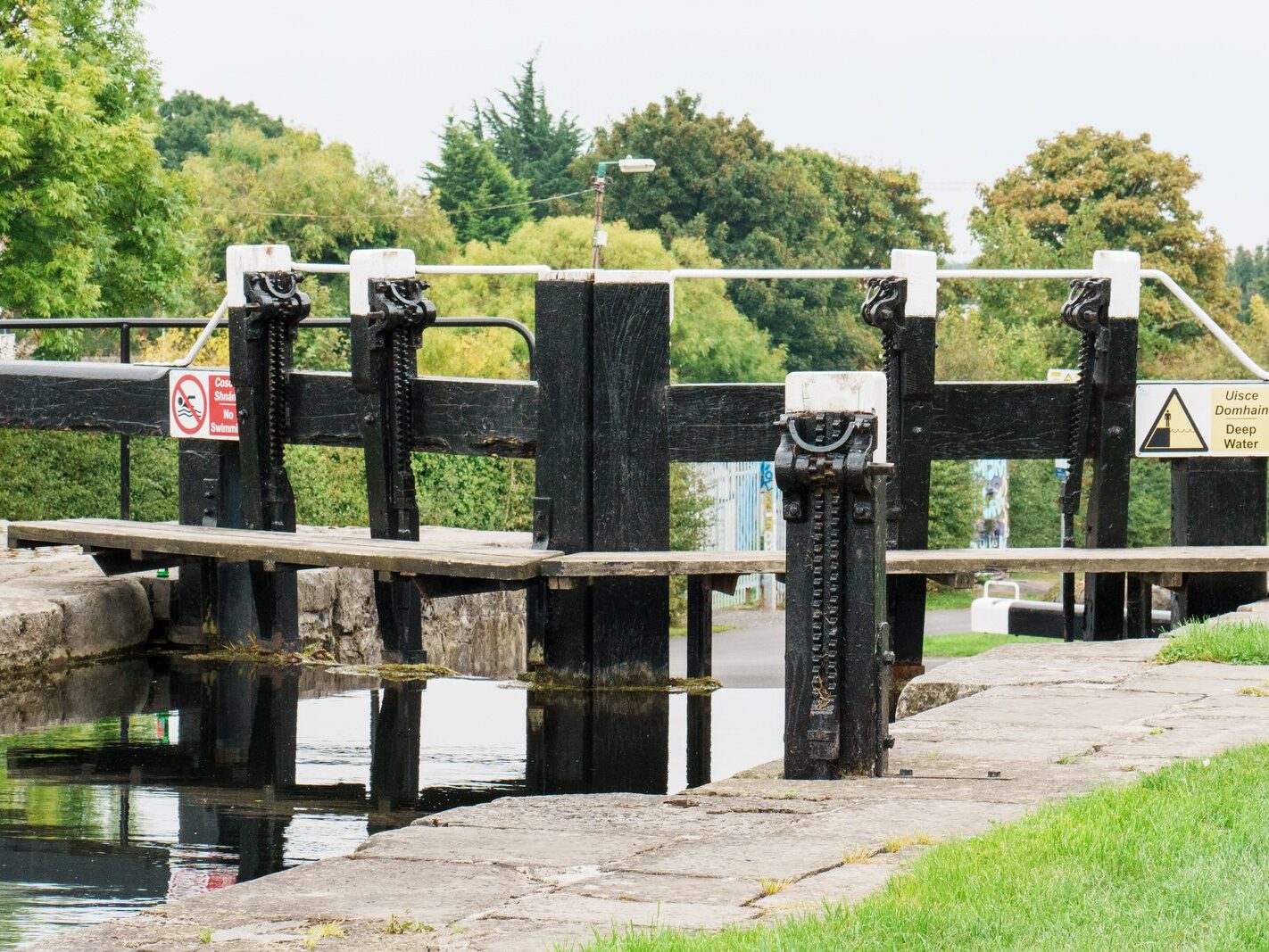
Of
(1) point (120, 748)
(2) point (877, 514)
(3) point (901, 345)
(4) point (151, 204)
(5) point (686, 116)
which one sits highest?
(5) point (686, 116)

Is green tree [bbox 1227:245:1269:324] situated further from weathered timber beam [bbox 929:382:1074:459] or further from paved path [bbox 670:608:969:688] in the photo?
weathered timber beam [bbox 929:382:1074:459]

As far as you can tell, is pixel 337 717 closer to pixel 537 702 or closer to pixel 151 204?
pixel 537 702

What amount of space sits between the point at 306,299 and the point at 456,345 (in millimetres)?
32157

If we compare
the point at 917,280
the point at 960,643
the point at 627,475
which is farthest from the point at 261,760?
the point at 960,643

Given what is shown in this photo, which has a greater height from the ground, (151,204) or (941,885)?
(151,204)

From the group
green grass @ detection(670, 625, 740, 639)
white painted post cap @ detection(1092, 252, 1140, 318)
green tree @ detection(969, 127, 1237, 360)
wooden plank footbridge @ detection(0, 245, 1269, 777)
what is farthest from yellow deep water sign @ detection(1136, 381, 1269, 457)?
green tree @ detection(969, 127, 1237, 360)

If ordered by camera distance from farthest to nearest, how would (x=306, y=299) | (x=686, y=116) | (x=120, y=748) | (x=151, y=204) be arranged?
(x=686, y=116), (x=151, y=204), (x=306, y=299), (x=120, y=748)

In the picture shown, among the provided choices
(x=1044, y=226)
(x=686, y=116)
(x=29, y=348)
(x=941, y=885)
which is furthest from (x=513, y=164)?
(x=941, y=885)

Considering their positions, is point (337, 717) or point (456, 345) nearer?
point (337, 717)

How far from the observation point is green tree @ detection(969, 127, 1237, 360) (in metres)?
53.2

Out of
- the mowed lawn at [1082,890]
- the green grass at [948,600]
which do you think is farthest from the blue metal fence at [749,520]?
the mowed lawn at [1082,890]

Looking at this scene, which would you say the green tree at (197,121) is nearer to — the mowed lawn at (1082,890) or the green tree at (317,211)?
the green tree at (317,211)

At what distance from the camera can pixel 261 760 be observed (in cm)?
808

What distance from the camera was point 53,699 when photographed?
9.40 meters
